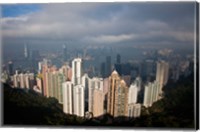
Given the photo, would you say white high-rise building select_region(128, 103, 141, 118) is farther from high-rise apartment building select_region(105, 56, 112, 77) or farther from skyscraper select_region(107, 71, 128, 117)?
high-rise apartment building select_region(105, 56, 112, 77)

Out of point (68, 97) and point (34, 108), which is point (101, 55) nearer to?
point (68, 97)

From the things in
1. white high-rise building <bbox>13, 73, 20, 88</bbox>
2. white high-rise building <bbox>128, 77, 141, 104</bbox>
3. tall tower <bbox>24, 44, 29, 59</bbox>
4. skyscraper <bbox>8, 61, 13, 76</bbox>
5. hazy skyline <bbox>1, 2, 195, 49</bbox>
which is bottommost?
white high-rise building <bbox>128, 77, 141, 104</bbox>

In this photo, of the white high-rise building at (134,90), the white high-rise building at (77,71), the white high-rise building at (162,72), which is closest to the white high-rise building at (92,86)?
the white high-rise building at (77,71)

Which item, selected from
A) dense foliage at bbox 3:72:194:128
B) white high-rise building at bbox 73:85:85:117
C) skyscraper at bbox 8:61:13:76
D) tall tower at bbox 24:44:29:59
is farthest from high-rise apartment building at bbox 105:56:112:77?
skyscraper at bbox 8:61:13:76

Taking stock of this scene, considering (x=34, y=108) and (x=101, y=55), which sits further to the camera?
(x=34, y=108)

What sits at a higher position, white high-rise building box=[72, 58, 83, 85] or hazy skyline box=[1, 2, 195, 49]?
hazy skyline box=[1, 2, 195, 49]

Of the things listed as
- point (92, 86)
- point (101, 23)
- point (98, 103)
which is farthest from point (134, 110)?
point (101, 23)
